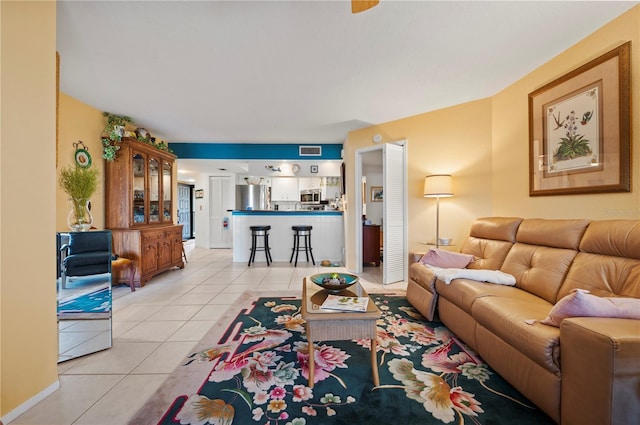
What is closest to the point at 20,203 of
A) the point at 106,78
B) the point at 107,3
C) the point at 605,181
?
the point at 107,3

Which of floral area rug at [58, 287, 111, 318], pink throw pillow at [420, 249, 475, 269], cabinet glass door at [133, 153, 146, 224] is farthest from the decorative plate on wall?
pink throw pillow at [420, 249, 475, 269]

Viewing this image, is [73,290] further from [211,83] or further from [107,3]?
[211,83]

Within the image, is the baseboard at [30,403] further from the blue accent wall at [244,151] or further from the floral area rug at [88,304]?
the blue accent wall at [244,151]

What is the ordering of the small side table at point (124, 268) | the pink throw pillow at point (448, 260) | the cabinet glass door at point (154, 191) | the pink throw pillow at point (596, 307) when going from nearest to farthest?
the pink throw pillow at point (596, 307) → the pink throw pillow at point (448, 260) → the small side table at point (124, 268) → the cabinet glass door at point (154, 191)

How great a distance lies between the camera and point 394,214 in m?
3.85

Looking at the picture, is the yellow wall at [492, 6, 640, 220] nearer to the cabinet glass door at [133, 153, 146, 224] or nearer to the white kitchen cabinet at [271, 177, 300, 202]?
the white kitchen cabinet at [271, 177, 300, 202]

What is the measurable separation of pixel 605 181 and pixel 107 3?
13.0ft

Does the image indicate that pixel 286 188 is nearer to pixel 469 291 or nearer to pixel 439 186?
pixel 439 186

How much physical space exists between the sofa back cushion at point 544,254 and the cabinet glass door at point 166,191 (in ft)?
16.9

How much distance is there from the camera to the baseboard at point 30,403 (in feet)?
4.31

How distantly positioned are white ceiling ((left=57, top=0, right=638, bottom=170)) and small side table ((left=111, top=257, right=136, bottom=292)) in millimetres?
2180

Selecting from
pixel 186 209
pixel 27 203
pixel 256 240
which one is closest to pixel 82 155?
pixel 27 203

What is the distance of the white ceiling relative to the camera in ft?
5.90

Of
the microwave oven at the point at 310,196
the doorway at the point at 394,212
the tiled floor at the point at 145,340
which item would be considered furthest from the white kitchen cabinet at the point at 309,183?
the doorway at the point at 394,212
